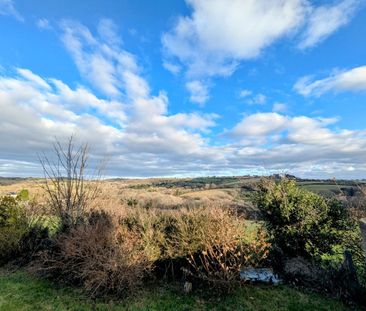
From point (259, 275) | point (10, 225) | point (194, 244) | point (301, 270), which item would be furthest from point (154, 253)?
point (10, 225)

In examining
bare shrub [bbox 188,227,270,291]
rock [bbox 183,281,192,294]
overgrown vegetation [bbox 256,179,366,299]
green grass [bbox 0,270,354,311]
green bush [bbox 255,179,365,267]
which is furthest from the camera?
green bush [bbox 255,179,365,267]

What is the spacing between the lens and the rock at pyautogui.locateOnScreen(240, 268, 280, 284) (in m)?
7.63

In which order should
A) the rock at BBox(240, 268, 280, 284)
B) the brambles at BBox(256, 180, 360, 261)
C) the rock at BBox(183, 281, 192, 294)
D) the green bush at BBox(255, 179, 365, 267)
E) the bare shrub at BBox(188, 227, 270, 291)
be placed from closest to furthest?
the bare shrub at BBox(188, 227, 270, 291), the rock at BBox(183, 281, 192, 294), the rock at BBox(240, 268, 280, 284), the green bush at BBox(255, 179, 365, 267), the brambles at BBox(256, 180, 360, 261)

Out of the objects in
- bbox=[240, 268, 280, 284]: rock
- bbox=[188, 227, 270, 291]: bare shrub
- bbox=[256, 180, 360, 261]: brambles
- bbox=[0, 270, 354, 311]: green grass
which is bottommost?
bbox=[0, 270, 354, 311]: green grass

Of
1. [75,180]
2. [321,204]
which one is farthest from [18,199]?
[321,204]

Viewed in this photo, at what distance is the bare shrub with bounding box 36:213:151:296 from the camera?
7.21 metres

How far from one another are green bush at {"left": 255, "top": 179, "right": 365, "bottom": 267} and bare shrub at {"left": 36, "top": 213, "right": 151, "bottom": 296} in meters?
4.36

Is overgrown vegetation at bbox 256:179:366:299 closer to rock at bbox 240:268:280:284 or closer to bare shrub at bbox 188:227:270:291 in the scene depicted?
rock at bbox 240:268:280:284

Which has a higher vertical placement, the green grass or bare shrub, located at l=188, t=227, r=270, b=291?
bare shrub, located at l=188, t=227, r=270, b=291

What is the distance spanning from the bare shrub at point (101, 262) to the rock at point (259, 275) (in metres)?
2.62

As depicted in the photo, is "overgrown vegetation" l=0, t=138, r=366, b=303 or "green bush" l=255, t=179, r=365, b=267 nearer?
"overgrown vegetation" l=0, t=138, r=366, b=303

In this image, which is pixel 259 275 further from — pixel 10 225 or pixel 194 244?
pixel 10 225

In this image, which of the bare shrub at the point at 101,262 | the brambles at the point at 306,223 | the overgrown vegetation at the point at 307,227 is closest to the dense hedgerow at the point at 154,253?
the bare shrub at the point at 101,262

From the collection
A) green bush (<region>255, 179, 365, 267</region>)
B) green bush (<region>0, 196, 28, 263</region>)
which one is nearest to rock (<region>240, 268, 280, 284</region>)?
green bush (<region>255, 179, 365, 267</region>)
